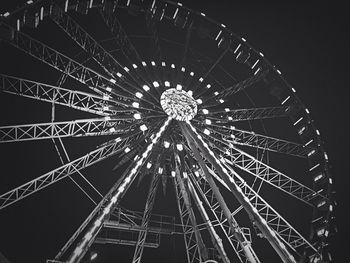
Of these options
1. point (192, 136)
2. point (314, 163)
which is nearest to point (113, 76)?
point (192, 136)

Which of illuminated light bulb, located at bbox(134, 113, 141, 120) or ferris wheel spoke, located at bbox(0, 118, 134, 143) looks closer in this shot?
ferris wheel spoke, located at bbox(0, 118, 134, 143)

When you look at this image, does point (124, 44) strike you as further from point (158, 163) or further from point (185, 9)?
point (158, 163)

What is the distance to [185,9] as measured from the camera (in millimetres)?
18641

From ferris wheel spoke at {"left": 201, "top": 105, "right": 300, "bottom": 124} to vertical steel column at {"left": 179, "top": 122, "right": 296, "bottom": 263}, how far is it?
2.33 metres

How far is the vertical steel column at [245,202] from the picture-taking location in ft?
40.3

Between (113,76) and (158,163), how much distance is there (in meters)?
4.64

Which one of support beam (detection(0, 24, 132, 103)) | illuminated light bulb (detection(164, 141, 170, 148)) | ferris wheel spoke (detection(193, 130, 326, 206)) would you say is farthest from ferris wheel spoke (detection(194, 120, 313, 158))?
support beam (detection(0, 24, 132, 103))

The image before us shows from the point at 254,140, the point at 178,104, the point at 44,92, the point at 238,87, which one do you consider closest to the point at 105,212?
the point at 44,92

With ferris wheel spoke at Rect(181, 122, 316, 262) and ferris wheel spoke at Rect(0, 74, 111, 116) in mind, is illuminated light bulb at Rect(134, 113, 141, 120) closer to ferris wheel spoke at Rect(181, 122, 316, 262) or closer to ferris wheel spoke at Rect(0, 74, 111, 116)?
ferris wheel spoke at Rect(0, 74, 111, 116)

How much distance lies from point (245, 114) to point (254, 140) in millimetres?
1475

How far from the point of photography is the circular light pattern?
620 inches

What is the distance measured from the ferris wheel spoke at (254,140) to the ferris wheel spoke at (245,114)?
0.46 metres

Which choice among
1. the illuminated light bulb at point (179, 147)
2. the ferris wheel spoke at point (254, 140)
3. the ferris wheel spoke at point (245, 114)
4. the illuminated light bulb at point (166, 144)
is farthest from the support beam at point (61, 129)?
the ferris wheel spoke at point (245, 114)

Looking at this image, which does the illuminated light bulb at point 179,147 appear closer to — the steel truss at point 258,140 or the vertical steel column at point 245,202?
the vertical steel column at point 245,202
